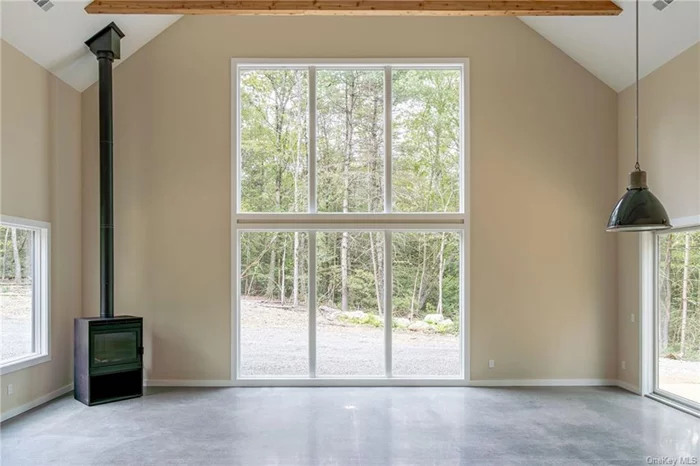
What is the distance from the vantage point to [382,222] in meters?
6.90

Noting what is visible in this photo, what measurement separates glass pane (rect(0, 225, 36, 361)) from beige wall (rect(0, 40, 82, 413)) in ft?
0.79

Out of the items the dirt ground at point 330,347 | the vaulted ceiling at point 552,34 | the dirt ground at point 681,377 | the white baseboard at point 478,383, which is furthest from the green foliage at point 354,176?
the dirt ground at point 681,377

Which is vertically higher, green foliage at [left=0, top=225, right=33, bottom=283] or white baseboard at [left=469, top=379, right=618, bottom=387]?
green foliage at [left=0, top=225, right=33, bottom=283]

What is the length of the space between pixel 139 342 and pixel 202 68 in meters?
3.66

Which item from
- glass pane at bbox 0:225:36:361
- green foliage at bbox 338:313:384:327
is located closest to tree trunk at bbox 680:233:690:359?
green foliage at bbox 338:313:384:327

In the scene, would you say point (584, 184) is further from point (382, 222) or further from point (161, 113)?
point (161, 113)

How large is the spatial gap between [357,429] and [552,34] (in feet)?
18.0

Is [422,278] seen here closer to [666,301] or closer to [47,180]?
[666,301]

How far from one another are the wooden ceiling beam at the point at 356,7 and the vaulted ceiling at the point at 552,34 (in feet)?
1.23

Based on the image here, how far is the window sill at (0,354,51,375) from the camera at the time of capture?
5.37 m

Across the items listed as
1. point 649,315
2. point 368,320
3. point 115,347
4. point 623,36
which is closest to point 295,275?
point 368,320

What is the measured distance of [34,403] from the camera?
5812mm

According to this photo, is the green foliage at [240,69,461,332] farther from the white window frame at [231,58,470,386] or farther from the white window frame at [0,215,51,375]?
the white window frame at [0,215,51,375]

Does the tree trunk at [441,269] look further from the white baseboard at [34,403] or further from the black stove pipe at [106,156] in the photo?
the white baseboard at [34,403]
